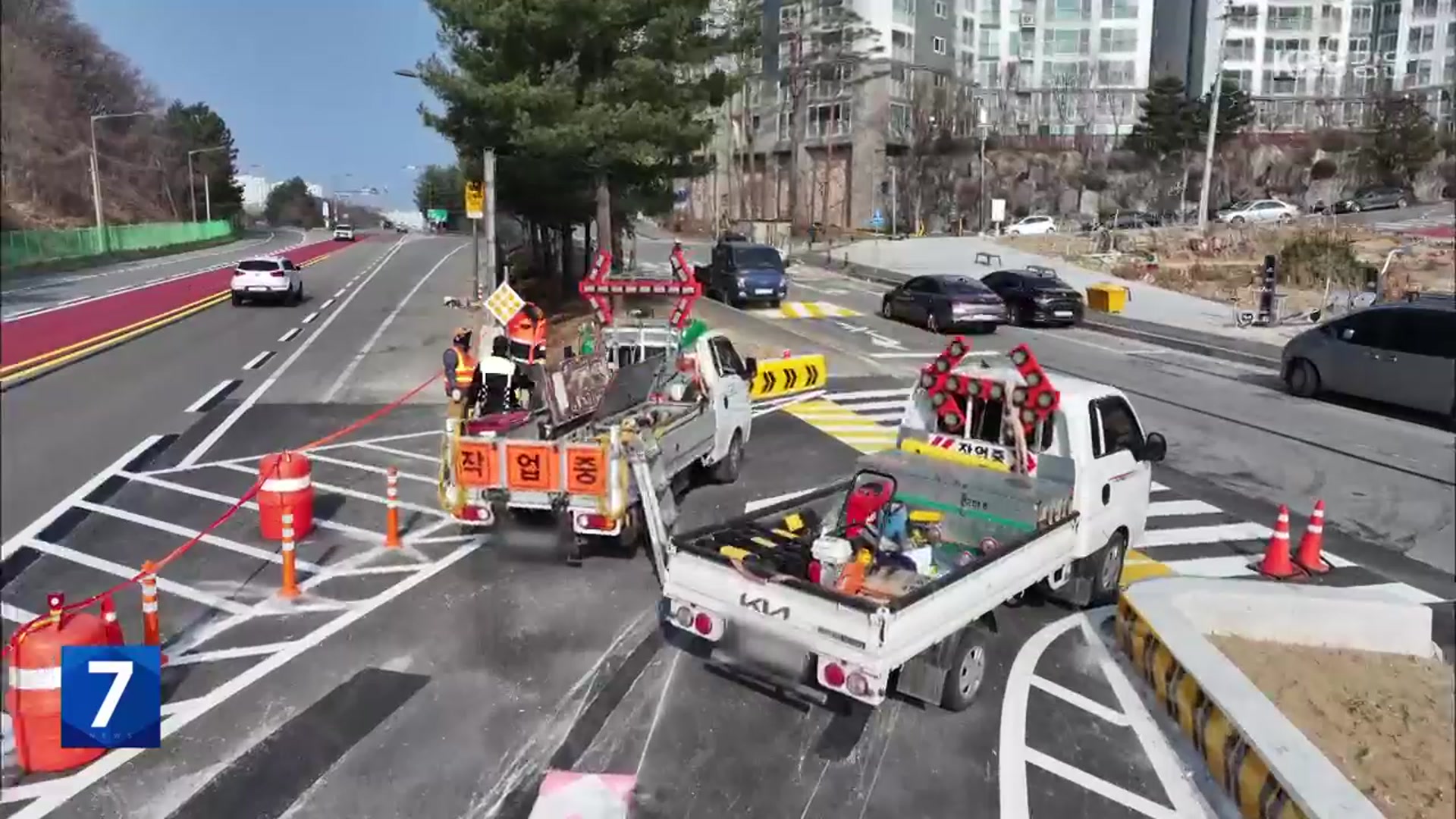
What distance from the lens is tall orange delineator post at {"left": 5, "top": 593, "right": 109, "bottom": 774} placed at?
4.67m

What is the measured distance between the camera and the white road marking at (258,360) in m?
19.9

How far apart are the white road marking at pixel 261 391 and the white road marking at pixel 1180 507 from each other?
11.5m

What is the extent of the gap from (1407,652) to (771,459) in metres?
7.71

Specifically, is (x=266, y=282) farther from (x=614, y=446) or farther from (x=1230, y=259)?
(x=1230, y=259)

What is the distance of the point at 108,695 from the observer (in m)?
4.95

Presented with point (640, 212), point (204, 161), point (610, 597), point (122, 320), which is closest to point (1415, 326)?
point (610, 597)

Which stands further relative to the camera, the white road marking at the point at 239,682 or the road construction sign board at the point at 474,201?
the road construction sign board at the point at 474,201

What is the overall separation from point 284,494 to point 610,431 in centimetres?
303

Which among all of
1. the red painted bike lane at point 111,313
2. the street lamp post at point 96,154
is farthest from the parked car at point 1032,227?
the street lamp post at point 96,154

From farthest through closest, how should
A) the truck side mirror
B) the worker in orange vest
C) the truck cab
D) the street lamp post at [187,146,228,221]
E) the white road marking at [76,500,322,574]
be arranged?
the truck cab
the worker in orange vest
the white road marking at [76,500,322,574]
the truck side mirror
the street lamp post at [187,146,228,221]

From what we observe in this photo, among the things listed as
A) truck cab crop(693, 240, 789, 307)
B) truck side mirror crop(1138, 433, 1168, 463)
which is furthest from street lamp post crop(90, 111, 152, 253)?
truck cab crop(693, 240, 789, 307)

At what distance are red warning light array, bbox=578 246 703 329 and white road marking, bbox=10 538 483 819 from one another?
14.7 ft

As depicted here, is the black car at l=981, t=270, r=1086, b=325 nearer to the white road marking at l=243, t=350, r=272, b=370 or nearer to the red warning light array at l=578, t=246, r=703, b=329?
the red warning light array at l=578, t=246, r=703, b=329

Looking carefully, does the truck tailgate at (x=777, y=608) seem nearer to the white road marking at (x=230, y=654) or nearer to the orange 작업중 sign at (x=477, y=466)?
Answer: the orange 작업중 sign at (x=477, y=466)
